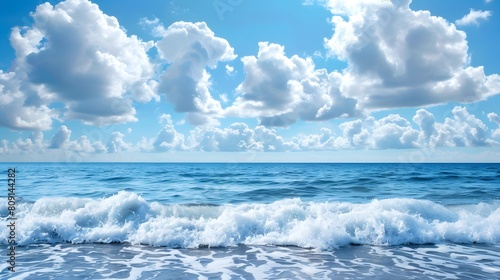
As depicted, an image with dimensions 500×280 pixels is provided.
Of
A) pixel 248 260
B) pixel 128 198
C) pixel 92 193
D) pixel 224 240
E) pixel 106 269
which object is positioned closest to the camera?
pixel 106 269

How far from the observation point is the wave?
10656 mm

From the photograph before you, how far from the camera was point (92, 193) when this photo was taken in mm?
21406

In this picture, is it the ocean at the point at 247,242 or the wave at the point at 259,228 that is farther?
the wave at the point at 259,228

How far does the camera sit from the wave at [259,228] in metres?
10.7

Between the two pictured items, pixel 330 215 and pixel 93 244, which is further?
pixel 330 215

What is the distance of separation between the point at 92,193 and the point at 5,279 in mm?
14989

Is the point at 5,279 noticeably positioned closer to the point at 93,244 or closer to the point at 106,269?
the point at 106,269

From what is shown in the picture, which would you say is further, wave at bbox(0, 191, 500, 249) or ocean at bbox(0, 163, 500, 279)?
wave at bbox(0, 191, 500, 249)

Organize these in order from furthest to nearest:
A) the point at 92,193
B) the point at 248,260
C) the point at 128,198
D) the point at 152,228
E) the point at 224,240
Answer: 1. the point at 92,193
2. the point at 128,198
3. the point at 152,228
4. the point at 224,240
5. the point at 248,260

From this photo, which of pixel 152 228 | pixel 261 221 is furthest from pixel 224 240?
pixel 152 228

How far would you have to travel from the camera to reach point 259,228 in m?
11.5

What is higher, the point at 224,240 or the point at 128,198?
the point at 128,198

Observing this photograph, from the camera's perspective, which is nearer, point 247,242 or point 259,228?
point 247,242

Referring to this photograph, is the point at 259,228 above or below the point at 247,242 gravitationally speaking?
above
